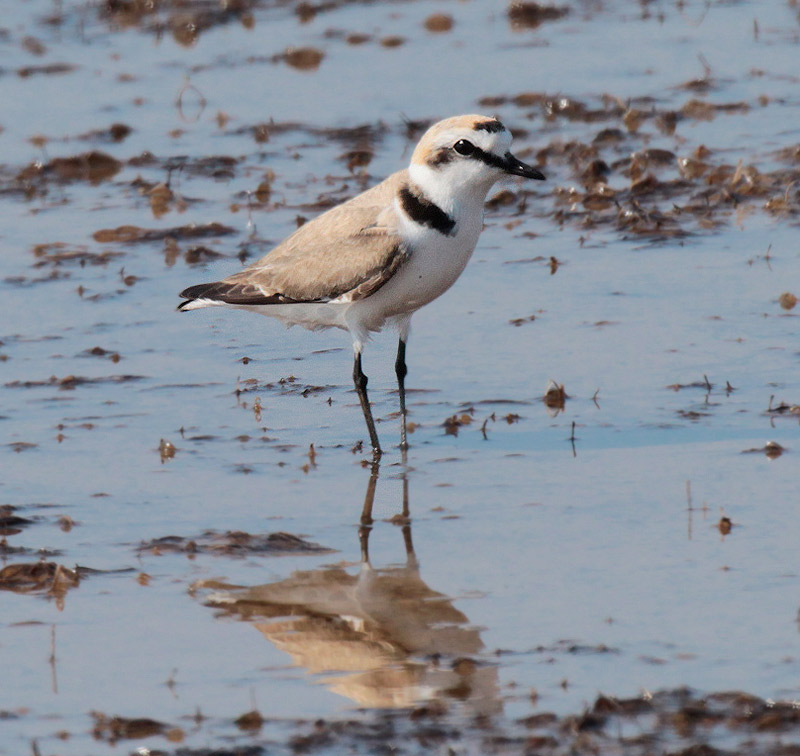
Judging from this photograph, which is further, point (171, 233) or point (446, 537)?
point (171, 233)

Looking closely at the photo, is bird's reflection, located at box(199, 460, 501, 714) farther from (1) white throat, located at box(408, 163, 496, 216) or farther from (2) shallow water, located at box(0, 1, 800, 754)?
(1) white throat, located at box(408, 163, 496, 216)

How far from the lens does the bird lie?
7516 millimetres

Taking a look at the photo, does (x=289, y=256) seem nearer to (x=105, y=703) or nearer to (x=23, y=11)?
(x=105, y=703)

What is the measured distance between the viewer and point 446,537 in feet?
21.4

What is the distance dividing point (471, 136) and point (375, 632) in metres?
2.70

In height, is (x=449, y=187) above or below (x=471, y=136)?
below

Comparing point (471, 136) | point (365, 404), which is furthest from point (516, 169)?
point (365, 404)

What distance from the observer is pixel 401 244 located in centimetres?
754

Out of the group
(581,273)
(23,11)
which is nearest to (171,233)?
(581,273)

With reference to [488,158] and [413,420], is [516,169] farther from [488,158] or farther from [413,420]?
[413,420]

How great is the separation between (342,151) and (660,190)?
Result: 3.00m

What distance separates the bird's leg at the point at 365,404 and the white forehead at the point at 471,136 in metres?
1.09

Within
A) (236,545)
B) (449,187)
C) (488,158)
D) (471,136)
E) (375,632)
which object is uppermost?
(471,136)

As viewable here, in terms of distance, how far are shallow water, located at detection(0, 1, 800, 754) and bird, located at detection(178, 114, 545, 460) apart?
1.76ft
